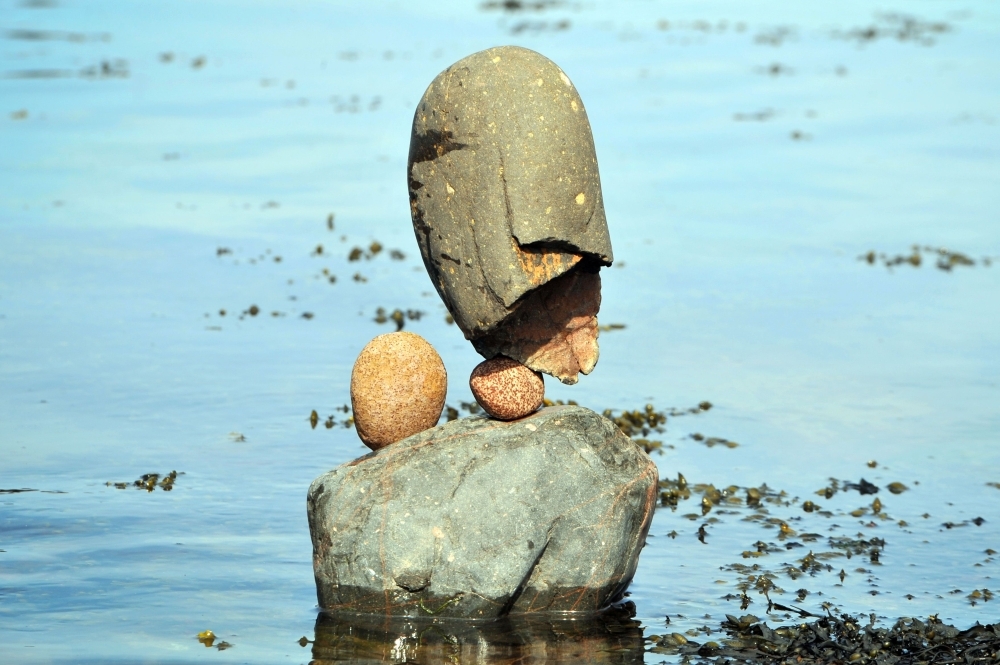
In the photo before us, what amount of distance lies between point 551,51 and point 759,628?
24.8m

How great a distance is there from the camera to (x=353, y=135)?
24.7 meters

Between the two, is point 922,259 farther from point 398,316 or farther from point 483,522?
point 483,522

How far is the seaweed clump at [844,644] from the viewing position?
26.6ft

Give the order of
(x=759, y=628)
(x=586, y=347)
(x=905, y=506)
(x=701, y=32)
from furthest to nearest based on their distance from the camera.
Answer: (x=701, y=32) → (x=905, y=506) → (x=586, y=347) → (x=759, y=628)

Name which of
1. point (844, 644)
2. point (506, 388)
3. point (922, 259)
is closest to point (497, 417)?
point (506, 388)

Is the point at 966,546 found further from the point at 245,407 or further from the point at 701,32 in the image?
the point at 701,32

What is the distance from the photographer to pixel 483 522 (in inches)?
335

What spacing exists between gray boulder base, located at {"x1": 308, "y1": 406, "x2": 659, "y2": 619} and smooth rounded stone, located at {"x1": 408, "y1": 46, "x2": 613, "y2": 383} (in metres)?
0.81

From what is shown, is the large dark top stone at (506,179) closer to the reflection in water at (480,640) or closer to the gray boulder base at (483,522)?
the gray boulder base at (483,522)

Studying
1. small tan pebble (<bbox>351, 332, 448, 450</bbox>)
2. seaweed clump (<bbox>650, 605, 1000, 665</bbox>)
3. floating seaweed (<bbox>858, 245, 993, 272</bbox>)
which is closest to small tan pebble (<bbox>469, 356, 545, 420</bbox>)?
small tan pebble (<bbox>351, 332, 448, 450</bbox>)

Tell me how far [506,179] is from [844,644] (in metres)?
3.31

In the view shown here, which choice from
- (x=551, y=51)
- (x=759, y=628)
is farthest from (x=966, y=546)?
(x=551, y=51)

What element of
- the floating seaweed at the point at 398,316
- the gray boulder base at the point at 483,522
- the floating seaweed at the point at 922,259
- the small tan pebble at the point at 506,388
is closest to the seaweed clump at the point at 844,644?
the gray boulder base at the point at 483,522

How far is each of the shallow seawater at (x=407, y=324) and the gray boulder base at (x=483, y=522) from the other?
284 mm
